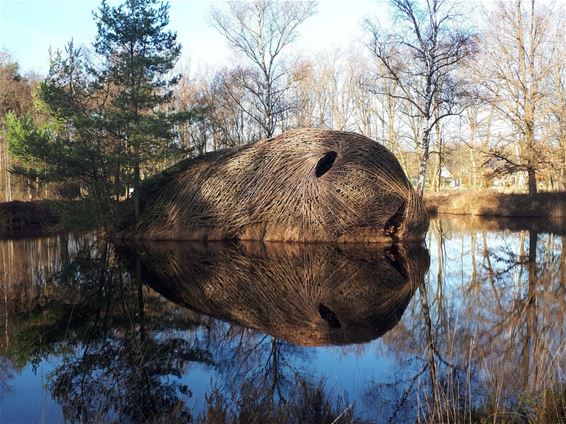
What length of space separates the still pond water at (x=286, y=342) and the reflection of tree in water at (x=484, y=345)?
25mm

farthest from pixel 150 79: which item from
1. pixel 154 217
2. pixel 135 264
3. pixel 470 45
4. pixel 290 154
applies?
pixel 470 45

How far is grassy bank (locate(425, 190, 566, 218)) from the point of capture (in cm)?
2753

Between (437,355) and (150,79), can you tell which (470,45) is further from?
(437,355)

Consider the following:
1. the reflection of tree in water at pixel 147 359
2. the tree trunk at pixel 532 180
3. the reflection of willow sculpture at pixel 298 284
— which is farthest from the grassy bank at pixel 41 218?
the tree trunk at pixel 532 180

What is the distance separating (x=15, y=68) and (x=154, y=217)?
78.7ft

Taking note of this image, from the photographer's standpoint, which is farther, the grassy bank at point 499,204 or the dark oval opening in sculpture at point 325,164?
the grassy bank at point 499,204

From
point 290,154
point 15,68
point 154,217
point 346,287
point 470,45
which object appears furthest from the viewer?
point 15,68

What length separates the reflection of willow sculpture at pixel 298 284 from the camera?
676 centimetres

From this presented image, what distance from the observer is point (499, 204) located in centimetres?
3033

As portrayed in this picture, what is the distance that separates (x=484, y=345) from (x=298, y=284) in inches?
174

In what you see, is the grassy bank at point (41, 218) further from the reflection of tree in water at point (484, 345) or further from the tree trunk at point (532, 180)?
the tree trunk at point (532, 180)

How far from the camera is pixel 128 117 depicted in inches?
712

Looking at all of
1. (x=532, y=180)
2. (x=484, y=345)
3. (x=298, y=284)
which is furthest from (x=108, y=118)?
(x=532, y=180)

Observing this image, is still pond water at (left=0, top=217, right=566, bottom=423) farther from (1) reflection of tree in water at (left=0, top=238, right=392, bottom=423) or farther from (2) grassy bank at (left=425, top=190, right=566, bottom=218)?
(2) grassy bank at (left=425, top=190, right=566, bottom=218)
